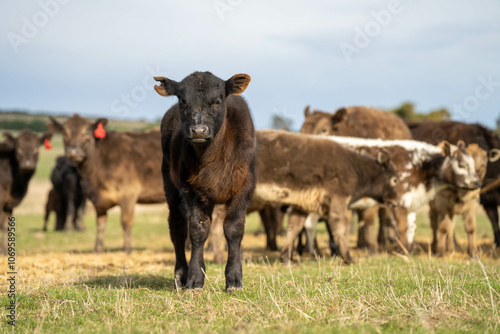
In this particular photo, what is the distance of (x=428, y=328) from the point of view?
14.0 ft

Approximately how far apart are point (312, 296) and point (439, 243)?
20.9 ft

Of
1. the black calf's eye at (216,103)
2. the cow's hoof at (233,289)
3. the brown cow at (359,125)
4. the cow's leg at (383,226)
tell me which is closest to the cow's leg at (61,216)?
the brown cow at (359,125)

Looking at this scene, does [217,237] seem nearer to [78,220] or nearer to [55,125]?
[55,125]

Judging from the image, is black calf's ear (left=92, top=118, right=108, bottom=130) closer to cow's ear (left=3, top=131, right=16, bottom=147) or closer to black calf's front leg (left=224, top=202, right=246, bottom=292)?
cow's ear (left=3, top=131, right=16, bottom=147)

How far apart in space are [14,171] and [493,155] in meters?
11.7

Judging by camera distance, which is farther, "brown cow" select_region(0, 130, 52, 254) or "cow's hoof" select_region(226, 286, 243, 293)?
"brown cow" select_region(0, 130, 52, 254)

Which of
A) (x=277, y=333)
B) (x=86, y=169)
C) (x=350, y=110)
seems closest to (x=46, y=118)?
(x=86, y=169)

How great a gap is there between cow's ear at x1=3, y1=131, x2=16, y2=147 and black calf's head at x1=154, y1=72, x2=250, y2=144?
970 centimetres

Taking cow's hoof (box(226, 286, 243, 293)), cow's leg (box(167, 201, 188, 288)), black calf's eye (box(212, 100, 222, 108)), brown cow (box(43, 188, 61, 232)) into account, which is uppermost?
black calf's eye (box(212, 100, 222, 108))

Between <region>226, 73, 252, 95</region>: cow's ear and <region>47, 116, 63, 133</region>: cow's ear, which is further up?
<region>226, 73, 252, 95</region>: cow's ear

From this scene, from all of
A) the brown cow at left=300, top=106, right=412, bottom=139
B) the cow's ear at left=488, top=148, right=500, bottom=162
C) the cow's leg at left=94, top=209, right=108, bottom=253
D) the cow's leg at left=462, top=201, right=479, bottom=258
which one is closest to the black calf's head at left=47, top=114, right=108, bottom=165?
the cow's leg at left=94, top=209, right=108, bottom=253

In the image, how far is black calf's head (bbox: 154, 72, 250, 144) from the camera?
5.76 meters

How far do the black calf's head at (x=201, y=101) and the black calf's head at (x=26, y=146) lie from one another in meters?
8.71

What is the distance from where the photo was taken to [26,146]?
555 inches
